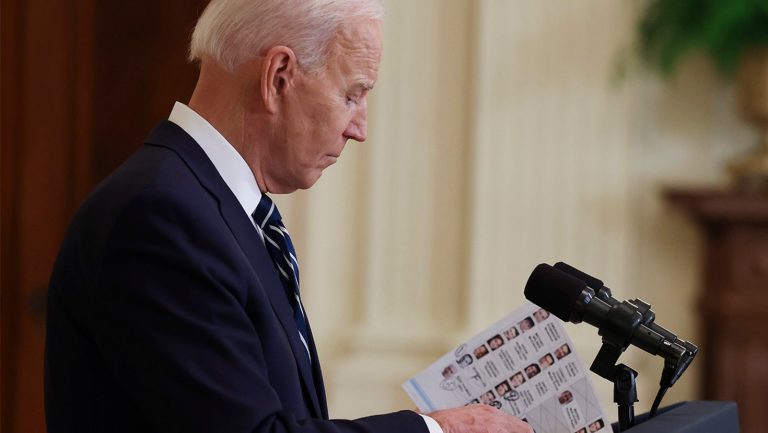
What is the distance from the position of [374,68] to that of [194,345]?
57 cm

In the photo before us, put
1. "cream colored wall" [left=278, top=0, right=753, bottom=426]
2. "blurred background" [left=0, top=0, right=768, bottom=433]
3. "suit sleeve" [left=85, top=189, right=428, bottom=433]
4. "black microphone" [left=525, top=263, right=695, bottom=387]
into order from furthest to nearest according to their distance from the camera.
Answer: "cream colored wall" [left=278, top=0, right=753, bottom=426]
"blurred background" [left=0, top=0, right=768, bottom=433]
"black microphone" [left=525, top=263, right=695, bottom=387]
"suit sleeve" [left=85, top=189, right=428, bottom=433]

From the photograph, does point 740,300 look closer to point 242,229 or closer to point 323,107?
point 323,107

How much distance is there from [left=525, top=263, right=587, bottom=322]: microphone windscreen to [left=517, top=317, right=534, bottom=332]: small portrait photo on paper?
7 centimetres

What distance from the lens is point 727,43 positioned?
376cm

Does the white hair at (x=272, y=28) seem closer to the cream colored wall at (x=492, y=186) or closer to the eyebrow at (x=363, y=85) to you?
the eyebrow at (x=363, y=85)

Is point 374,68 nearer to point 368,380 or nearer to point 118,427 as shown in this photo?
point 118,427

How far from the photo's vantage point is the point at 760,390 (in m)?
3.77

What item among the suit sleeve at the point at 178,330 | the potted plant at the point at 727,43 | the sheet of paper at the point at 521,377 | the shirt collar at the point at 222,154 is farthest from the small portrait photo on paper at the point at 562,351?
the potted plant at the point at 727,43

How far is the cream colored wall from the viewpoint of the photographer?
3.88 metres

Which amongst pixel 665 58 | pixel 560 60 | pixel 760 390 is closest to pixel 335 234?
pixel 560 60

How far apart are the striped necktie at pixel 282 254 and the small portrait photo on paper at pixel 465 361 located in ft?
0.77

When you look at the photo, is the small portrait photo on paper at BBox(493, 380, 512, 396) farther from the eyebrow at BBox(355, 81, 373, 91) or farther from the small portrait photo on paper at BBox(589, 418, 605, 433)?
the eyebrow at BBox(355, 81, 373, 91)

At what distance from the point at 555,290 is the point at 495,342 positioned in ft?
0.55

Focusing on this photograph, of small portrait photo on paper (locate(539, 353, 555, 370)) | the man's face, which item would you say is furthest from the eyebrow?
small portrait photo on paper (locate(539, 353, 555, 370))
